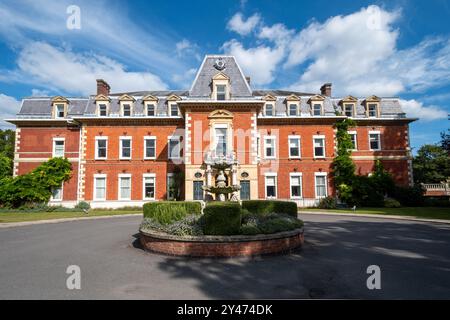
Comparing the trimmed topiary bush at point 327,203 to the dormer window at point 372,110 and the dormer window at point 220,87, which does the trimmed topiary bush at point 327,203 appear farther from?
the dormer window at point 220,87

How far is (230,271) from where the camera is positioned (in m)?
7.25

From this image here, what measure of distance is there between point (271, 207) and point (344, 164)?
1984cm

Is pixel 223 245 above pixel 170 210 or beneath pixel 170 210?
beneath

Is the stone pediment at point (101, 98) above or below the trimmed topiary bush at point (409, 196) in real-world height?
above

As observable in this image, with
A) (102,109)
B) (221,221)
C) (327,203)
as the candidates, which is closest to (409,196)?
(327,203)

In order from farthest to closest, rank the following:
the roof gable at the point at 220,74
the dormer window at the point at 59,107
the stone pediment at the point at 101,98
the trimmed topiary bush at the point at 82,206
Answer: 1. the dormer window at the point at 59,107
2. the stone pediment at the point at 101,98
3. the trimmed topiary bush at the point at 82,206
4. the roof gable at the point at 220,74

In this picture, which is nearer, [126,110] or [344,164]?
[344,164]

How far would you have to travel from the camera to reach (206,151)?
25.7m

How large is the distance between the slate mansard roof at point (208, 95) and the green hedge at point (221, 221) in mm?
19346

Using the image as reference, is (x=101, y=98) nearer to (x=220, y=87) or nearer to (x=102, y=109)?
(x=102, y=109)

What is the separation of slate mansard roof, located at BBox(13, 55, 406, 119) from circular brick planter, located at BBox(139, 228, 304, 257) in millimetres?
19544

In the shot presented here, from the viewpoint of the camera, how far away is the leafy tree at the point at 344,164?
28.6m

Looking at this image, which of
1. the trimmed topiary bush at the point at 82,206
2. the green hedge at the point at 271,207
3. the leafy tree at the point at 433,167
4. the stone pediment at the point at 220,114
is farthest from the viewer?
the leafy tree at the point at 433,167

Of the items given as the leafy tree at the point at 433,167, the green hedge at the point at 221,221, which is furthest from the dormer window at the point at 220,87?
the leafy tree at the point at 433,167
